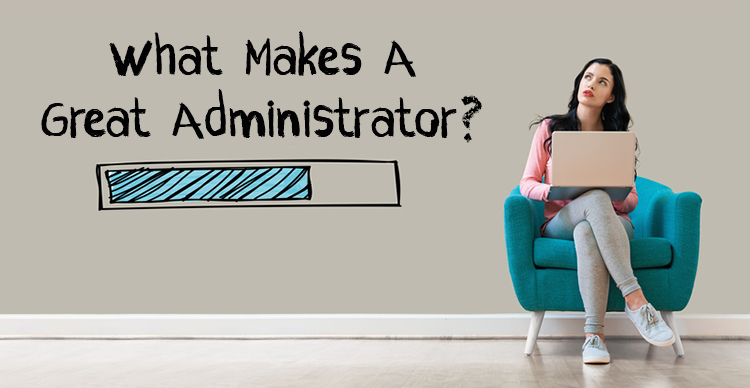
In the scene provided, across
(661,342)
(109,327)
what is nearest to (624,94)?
(661,342)

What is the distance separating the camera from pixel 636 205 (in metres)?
3.29

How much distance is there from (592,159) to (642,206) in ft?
2.07

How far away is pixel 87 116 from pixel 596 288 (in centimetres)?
263

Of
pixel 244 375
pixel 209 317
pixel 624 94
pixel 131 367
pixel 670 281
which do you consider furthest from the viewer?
pixel 209 317

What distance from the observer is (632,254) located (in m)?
2.95

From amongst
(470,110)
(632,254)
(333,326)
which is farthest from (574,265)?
(333,326)

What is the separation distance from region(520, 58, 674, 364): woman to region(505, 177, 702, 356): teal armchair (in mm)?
83

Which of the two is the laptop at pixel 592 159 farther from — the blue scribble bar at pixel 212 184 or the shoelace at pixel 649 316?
the blue scribble bar at pixel 212 184

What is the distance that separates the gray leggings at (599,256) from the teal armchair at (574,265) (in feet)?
0.28

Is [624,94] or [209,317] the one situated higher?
[624,94]

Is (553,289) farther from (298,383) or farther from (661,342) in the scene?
(298,383)

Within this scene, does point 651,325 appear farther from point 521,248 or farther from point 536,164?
point 536,164

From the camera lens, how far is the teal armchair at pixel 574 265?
9.70ft

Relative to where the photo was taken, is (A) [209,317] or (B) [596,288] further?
(A) [209,317]
